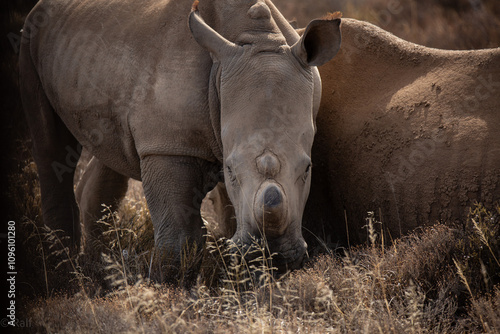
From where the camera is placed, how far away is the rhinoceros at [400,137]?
4.49 meters

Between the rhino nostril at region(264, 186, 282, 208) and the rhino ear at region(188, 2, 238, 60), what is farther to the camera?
the rhino ear at region(188, 2, 238, 60)

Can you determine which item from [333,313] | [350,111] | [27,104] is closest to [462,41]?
[350,111]

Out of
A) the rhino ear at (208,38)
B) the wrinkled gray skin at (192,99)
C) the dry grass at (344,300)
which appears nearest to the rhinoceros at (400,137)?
the dry grass at (344,300)

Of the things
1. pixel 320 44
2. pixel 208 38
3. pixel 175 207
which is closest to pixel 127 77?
pixel 208 38

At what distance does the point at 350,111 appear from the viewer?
529cm

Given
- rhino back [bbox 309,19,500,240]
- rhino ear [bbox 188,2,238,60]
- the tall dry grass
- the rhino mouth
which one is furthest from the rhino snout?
rhino back [bbox 309,19,500,240]

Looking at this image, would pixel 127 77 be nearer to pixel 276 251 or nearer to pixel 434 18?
pixel 276 251

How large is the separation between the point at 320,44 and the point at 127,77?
4.80ft

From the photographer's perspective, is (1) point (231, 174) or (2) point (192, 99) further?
(2) point (192, 99)

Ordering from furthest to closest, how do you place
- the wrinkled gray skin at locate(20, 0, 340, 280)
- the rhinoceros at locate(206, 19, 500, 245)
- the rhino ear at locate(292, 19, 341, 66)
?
1. the rhinoceros at locate(206, 19, 500, 245)
2. the rhino ear at locate(292, 19, 341, 66)
3. the wrinkled gray skin at locate(20, 0, 340, 280)

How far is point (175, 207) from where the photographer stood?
4621 mm

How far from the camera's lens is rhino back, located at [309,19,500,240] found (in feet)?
14.7

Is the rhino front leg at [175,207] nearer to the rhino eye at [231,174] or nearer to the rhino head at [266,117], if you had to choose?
the rhino head at [266,117]

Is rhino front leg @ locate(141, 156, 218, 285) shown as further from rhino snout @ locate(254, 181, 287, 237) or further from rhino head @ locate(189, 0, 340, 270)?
rhino snout @ locate(254, 181, 287, 237)
